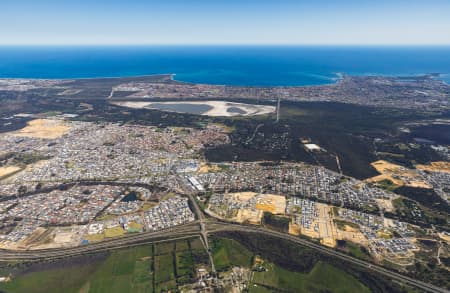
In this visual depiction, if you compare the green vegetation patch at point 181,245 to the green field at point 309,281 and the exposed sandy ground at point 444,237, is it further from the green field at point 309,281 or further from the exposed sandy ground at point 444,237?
the exposed sandy ground at point 444,237

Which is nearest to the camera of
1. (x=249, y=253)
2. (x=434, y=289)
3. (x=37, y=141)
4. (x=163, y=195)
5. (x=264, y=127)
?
(x=434, y=289)

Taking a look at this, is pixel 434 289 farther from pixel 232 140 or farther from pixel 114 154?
pixel 114 154

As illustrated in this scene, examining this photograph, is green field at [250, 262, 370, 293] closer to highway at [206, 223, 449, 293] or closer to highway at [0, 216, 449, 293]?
highway at [206, 223, 449, 293]

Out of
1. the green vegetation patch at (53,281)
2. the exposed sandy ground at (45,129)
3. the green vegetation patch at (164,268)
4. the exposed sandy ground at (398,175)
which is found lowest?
the green vegetation patch at (53,281)

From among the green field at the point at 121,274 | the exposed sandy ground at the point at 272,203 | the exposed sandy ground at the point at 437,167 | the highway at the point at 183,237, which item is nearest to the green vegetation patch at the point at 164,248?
the green field at the point at 121,274

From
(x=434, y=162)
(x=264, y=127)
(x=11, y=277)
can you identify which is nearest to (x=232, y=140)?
(x=264, y=127)
